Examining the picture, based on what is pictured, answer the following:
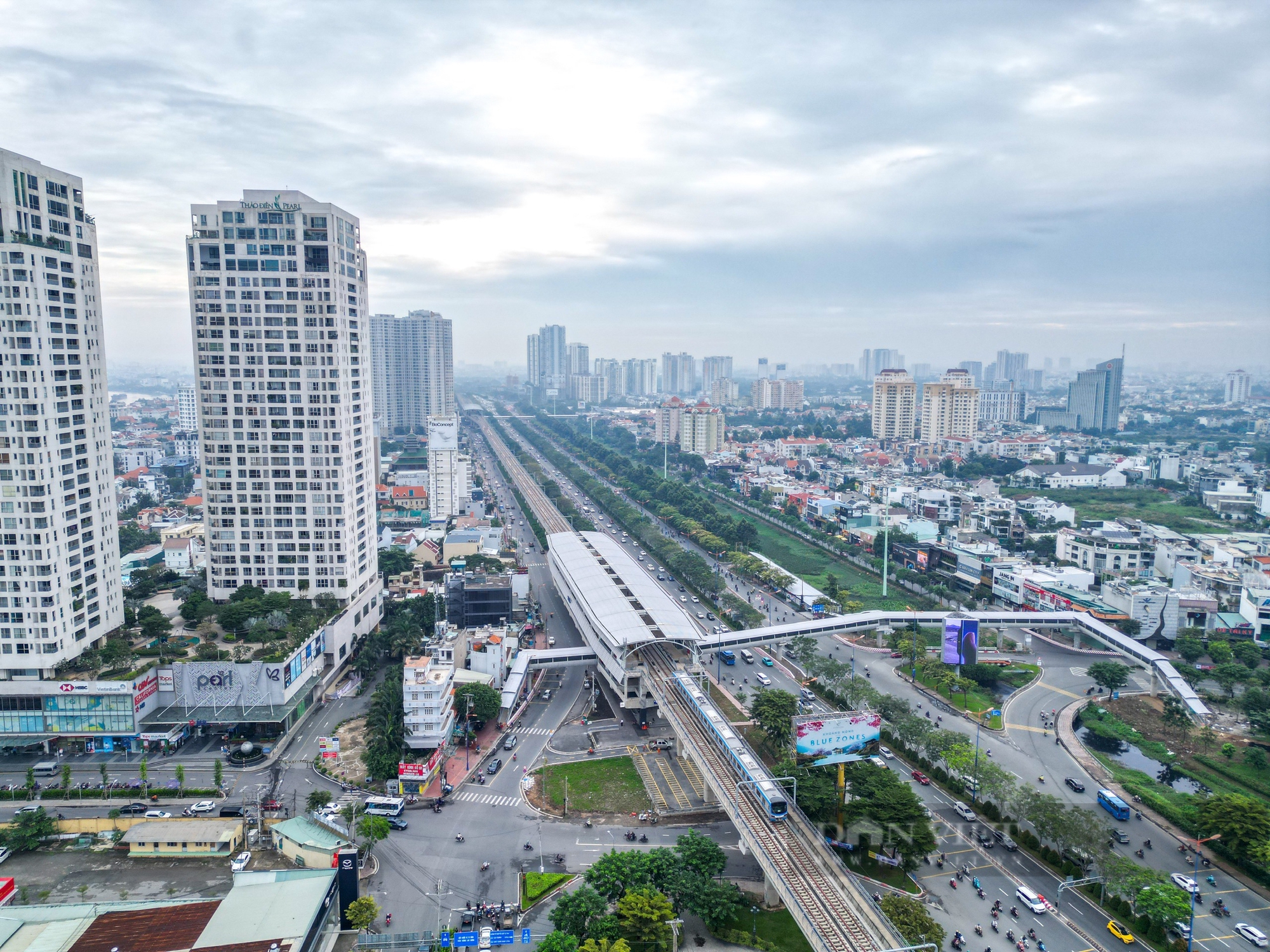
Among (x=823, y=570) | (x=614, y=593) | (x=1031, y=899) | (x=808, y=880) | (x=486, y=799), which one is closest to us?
(x=808, y=880)

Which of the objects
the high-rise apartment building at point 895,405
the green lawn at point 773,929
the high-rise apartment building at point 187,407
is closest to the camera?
the green lawn at point 773,929

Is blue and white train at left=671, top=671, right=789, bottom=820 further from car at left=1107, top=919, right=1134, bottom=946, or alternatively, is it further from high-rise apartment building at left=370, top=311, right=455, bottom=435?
high-rise apartment building at left=370, top=311, right=455, bottom=435

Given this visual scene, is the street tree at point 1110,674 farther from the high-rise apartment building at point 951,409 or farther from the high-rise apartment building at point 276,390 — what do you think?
the high-rise apartment building at point 951,409

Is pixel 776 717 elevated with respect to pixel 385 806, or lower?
elevated

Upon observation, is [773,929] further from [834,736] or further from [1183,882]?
[1183,882]

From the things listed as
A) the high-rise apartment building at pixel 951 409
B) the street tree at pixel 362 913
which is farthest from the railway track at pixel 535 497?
the high-rise apartment building at pixel 951 409

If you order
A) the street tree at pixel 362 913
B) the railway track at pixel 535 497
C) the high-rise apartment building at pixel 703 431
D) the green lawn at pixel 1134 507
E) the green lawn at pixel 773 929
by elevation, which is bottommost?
the green lawn at pixel 773 929

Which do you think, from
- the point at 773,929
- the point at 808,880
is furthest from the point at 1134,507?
the point at 808,880

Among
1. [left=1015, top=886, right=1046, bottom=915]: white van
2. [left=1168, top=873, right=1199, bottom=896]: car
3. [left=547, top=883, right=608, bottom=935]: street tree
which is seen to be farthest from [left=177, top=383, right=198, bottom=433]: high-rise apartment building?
[left=1168, top=873, right=1199, bottom=896]: car
